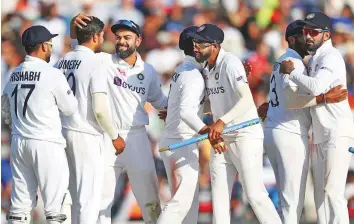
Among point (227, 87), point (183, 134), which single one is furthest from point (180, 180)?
point (227, 87)

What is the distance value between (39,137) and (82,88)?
31.1 inches

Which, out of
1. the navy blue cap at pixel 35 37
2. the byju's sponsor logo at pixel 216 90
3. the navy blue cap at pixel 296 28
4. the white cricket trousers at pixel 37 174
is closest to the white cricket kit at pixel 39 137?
the white cricket trousers at pixel 37 174

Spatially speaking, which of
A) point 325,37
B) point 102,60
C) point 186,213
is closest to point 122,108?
point 102,60

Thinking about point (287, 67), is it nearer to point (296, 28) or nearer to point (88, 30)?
point (296, 28)

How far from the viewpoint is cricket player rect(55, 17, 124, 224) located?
10.3m

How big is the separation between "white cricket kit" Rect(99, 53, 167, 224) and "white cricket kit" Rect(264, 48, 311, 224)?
4.14ft

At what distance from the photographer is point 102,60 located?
10656 millimetres

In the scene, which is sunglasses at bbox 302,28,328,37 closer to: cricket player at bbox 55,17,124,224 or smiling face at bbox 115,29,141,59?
smiling face at bbox 115,29,141,59

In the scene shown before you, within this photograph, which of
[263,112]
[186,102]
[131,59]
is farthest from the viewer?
[263,112]

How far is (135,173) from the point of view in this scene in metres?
10.7

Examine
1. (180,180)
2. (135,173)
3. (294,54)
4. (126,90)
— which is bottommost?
(180,180)

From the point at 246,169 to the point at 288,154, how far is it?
1.86 ft

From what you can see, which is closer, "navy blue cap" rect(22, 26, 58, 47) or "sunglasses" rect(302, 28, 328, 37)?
"navy blue cap" rect(22, 26, 58, 47)

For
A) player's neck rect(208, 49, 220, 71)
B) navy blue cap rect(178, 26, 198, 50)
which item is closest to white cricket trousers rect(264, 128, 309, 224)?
player's neck rect(208, 49, 220, 71)
